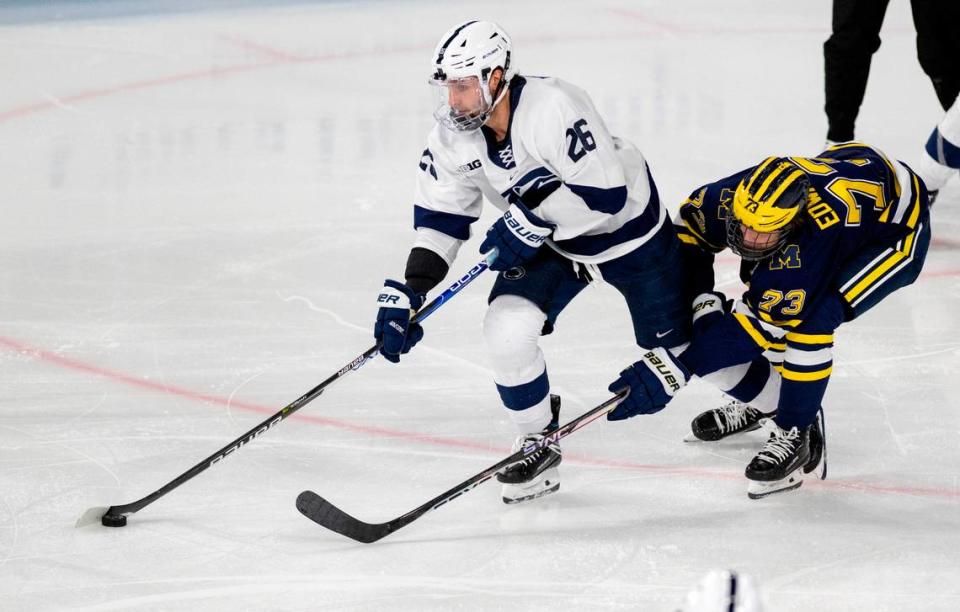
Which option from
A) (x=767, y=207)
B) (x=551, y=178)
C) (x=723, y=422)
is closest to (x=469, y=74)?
(x=551, y=178)

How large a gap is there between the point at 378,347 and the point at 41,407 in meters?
1.08

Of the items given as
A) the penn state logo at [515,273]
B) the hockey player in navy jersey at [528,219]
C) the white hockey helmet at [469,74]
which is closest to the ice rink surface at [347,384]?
the hockey player in navy jersey at [528,219]

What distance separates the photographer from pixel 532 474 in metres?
3.08

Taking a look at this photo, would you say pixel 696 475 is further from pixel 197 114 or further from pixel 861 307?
pixel 197 114

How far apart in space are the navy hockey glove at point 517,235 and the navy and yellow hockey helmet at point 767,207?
0.42 metres

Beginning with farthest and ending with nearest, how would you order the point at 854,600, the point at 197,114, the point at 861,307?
the point at 197,114 < the point at 861,307 < the point at 854,600

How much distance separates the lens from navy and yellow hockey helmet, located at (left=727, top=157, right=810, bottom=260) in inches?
114

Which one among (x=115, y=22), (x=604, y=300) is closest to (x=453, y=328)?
(x=604, y=300)

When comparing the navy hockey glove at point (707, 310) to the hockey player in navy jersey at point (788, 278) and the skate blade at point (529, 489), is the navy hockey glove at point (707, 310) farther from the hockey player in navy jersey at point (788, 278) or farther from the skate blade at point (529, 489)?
the skate blade at point (529, 489)

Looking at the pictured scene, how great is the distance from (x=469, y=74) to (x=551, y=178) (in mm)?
304

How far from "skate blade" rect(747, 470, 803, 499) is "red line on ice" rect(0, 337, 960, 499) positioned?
7 cm

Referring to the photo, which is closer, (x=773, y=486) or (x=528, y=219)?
(x=528, y=219)

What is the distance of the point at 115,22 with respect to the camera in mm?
7957

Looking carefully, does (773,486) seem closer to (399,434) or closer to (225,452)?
(399,434)
